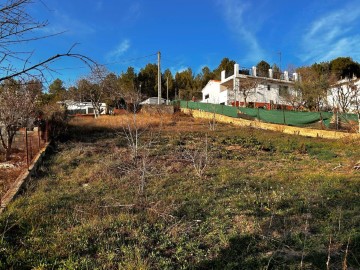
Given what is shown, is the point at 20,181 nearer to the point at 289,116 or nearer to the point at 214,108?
the point at 214,108

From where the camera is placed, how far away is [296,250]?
3.35 metres

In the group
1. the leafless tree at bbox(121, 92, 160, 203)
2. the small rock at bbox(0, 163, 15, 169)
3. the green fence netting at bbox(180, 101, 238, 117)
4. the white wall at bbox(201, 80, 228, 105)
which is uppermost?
the white wall at bbox(201, 80, 228, 105)

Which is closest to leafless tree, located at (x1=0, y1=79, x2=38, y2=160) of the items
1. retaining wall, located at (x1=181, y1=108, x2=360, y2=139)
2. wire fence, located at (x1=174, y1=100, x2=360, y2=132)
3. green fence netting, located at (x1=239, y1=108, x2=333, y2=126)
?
retaining wall, located at (x1=181, y1=108, x2=360, y2=139)

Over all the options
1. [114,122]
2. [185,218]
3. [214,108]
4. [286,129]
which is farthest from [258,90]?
[185,218]

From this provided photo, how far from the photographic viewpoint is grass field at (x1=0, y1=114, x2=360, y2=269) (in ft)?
10.4

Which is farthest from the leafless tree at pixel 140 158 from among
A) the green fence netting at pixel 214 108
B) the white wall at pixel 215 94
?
the white wall at pixel 215 94

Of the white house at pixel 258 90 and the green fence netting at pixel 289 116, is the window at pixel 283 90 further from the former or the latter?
the green fence netting at pixel 289 116

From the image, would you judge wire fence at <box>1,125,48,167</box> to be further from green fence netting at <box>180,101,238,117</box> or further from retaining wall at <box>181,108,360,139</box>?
green fence netting at <box>180,101,238,117</box>

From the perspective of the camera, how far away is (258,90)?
1318 inches

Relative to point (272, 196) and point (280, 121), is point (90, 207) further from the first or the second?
point (280, 121)

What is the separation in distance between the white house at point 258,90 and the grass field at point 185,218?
24.7 meters

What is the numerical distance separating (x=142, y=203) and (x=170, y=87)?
43058mm

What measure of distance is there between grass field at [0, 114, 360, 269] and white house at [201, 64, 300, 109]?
24721 millimetres

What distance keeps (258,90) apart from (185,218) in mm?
31117
